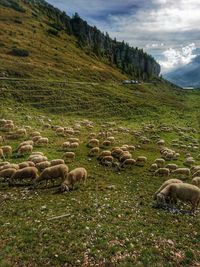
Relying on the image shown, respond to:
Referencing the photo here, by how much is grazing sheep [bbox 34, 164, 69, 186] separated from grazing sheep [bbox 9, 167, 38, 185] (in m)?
0.92

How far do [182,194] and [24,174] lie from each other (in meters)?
12.8

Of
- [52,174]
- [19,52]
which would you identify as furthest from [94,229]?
[19,52]

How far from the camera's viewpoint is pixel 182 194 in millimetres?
23422

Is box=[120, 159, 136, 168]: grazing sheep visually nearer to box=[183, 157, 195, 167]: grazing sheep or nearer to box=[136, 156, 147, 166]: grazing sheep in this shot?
box=[136, 156, 147, 166]: grazing sheep

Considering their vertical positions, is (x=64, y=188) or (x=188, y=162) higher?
(x=64, y=188)

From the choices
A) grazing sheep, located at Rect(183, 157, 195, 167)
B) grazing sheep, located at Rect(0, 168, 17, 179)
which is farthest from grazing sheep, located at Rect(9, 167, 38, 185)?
grazing sheep, located at Rect(183, 157, 195, 167)

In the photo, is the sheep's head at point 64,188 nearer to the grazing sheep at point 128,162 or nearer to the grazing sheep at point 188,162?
the grazing sheep at point 128,162

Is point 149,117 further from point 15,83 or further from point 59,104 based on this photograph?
point 15,83

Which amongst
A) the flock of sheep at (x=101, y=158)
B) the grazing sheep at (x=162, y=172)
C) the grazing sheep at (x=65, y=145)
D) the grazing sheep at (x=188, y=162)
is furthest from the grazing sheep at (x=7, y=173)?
the grazing sheep at (x=188, y=162)

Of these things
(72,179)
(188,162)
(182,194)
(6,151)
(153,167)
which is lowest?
(188,162)

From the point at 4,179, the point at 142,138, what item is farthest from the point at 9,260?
the point at 142,138

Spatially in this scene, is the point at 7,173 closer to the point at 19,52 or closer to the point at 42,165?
the point at 42,165

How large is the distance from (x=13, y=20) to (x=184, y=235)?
5982 inches

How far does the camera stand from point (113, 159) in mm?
38375
